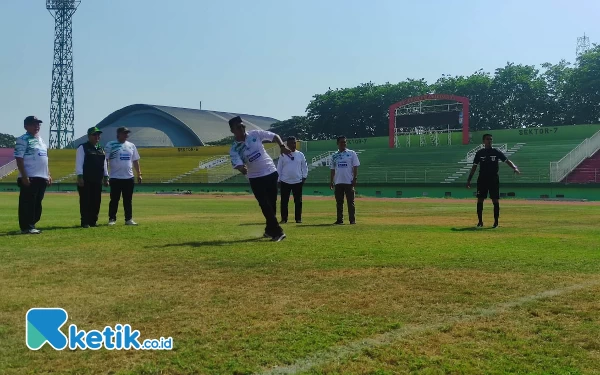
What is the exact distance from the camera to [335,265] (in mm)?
5805

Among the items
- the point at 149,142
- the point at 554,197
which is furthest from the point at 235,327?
the point at 149,142

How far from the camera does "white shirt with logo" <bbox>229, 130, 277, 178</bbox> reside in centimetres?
816

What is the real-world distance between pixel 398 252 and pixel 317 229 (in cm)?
330

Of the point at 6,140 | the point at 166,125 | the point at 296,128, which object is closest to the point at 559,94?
the point at 296,128

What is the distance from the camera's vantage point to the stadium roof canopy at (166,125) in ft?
329

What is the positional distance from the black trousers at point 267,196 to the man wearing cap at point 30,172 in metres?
3.51

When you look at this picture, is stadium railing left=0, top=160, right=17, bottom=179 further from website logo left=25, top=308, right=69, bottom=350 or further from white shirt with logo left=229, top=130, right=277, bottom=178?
website logo left=25, top=308, right=69, bottom=350

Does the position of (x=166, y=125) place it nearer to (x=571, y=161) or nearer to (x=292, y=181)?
(x=571, y=161)

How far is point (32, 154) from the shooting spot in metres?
9.13

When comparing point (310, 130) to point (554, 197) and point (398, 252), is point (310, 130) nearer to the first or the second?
point (554, 197)

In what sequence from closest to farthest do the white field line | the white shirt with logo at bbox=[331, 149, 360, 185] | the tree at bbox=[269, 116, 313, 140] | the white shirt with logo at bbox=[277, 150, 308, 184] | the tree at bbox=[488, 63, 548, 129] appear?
the white field line
the white shirt with logo at bbox=[331, 149, 360, 185]
the white shirt with logo at bbox=[277, 150, 308, 184]
the tree at bbox=[488, 63, 548, 129]
the tree at bbox=[269, 116, 313, 140]

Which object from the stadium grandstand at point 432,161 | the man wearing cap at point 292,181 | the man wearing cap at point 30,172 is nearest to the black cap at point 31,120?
the man wearing cap at point 30,172

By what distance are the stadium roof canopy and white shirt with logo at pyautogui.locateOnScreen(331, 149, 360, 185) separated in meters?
89.3

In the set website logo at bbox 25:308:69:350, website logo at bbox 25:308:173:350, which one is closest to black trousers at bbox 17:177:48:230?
website logo at bbox 25:308:69:350
